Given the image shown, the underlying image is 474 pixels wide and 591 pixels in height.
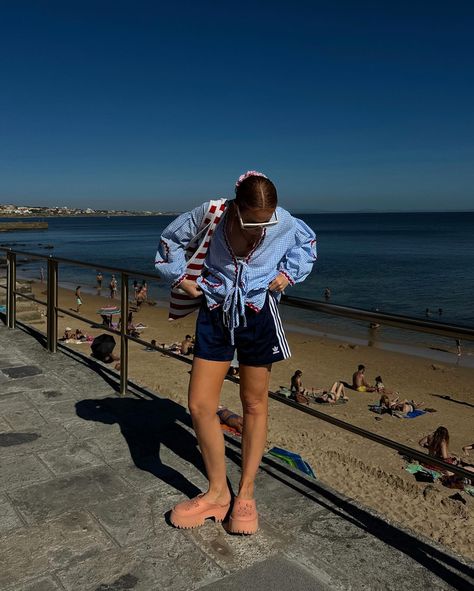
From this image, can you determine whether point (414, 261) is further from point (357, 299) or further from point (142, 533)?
point (142, 533)

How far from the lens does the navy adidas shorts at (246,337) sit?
Result: 7.48ft

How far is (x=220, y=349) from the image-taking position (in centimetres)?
231

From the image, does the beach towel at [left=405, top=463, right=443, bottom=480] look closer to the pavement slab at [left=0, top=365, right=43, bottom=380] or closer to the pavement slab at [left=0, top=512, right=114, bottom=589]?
the pavement slab at [left=0, top=365, right=43, bottom=380]

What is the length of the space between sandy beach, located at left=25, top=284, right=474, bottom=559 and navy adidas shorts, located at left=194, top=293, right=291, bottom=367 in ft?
3.38

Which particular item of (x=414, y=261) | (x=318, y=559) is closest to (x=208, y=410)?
(x=318, y=559)

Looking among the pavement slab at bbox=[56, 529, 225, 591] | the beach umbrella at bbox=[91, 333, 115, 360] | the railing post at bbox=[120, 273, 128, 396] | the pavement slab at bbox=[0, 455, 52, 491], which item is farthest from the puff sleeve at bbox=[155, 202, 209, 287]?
the beach umbrella at bbox=[91, 333, 115, 360]

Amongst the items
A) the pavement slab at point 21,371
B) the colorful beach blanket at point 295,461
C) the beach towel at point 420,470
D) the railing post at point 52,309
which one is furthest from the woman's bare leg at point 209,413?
the beach towel at point 420,470

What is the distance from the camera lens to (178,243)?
229cm

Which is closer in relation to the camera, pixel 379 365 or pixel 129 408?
pixel 129 408

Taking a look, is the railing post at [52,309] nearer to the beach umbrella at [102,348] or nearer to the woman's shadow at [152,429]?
the woman's shadow at [152,429]

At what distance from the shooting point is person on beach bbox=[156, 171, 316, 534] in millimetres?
2184

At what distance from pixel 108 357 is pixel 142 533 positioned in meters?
8.09

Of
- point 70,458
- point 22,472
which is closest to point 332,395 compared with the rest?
point 70,458

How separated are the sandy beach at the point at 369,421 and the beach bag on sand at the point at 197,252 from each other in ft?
4.58
